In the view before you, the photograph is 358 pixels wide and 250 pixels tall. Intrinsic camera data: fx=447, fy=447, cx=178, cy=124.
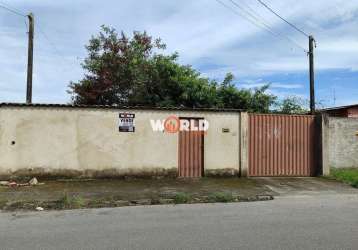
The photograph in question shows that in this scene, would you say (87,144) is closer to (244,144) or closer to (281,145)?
(244,144)

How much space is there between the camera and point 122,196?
37.2 ft

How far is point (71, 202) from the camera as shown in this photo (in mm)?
10250

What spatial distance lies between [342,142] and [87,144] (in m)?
10.1

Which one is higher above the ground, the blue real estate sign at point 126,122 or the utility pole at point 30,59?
the utility pole at point 30,59

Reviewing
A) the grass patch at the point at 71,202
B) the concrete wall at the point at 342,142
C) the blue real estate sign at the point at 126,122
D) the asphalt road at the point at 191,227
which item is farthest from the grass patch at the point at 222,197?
the concrete wall at the point at 342,142

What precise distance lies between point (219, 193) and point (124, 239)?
526cm

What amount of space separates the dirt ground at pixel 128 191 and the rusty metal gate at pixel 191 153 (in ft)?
2.04

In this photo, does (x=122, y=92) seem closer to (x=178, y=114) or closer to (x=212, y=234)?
(x=178, y=114)

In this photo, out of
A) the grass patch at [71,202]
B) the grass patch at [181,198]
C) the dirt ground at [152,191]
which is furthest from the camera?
the grass patch at [181,198]

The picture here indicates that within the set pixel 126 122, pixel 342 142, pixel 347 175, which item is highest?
pixel 126 122

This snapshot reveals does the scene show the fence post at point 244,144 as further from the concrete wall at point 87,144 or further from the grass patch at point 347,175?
the grass patch at point 347,175

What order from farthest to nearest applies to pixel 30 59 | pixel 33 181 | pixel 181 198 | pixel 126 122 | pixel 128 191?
pixel 30 59 → pixel 126 122 → pixel 33 181 → pixel 128 191 → pixel 181 198

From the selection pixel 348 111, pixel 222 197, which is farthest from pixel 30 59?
pixel 348 111

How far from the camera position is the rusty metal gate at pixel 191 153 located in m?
15.2
